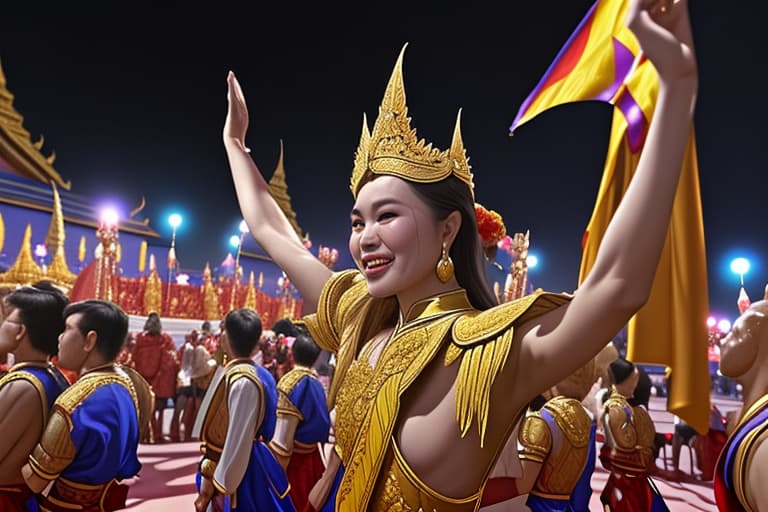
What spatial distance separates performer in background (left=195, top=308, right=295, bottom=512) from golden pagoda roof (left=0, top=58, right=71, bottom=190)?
61.7ft

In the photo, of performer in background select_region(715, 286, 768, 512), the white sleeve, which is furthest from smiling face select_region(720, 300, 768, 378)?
the white sleeve

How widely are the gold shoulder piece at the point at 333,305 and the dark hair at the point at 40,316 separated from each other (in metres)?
1.63

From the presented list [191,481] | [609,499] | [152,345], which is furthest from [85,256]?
[609,499]

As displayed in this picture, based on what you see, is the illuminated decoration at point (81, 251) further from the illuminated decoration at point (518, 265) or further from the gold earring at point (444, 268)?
the gold earring at point (444, 268)

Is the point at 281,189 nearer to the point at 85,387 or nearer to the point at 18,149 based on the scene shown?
the point at 18,149

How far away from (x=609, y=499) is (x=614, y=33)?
310 cm

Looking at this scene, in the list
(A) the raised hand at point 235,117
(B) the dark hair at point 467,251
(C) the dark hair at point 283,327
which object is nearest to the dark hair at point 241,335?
(A) the raised hand at point 235,117

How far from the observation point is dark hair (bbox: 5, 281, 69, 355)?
8.81ft

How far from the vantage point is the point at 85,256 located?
745 inches

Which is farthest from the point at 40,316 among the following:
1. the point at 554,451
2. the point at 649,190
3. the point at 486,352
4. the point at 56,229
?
the point at 56,229

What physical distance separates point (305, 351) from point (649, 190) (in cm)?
386

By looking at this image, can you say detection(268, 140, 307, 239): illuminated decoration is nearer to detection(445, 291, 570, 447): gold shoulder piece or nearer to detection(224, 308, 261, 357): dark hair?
detection(224, 308, 261, 357): dark hair

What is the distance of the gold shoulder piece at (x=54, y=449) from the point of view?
2404mm

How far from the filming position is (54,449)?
7.93ft
